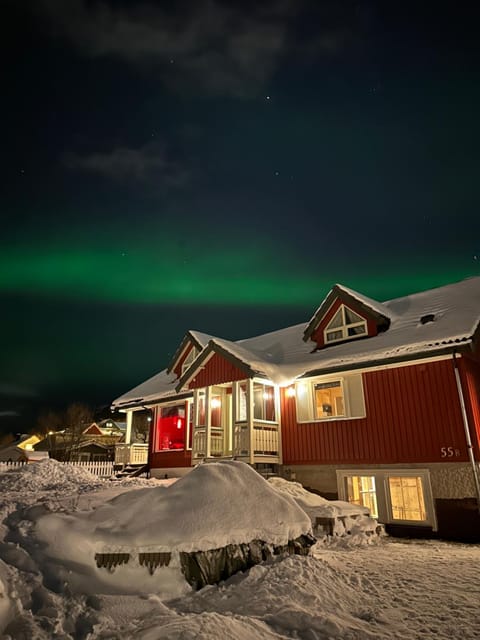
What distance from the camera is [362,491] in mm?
13078

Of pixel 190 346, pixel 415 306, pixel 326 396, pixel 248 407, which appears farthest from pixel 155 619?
pixel 190 346

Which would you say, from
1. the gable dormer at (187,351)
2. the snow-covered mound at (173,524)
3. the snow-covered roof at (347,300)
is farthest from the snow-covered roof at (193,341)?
the snow-covered mound at (173,524)

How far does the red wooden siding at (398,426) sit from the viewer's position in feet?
38.3

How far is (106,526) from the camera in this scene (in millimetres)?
5613

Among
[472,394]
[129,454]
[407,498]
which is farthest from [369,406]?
[129,454]

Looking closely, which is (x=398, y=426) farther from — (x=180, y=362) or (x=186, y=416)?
(x=180, y=362)

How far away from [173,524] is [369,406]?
9.32 meters

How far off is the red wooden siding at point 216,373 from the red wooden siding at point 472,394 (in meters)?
7.20

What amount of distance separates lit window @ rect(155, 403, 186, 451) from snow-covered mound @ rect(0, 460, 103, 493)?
6774mm

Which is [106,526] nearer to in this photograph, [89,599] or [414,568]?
[89,599]

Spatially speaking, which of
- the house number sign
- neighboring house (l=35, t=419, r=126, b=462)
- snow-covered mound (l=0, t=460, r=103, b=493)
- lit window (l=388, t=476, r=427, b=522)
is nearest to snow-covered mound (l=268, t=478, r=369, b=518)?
lit window (l=388, t=476, r=427, b=522)

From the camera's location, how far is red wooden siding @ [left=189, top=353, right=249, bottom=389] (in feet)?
51.9

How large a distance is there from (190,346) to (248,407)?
7.45 meters

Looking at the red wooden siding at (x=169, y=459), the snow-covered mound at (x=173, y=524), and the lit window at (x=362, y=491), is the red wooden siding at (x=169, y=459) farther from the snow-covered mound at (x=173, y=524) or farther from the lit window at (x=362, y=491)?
the snow-covered mound at (x=173, y=524)
